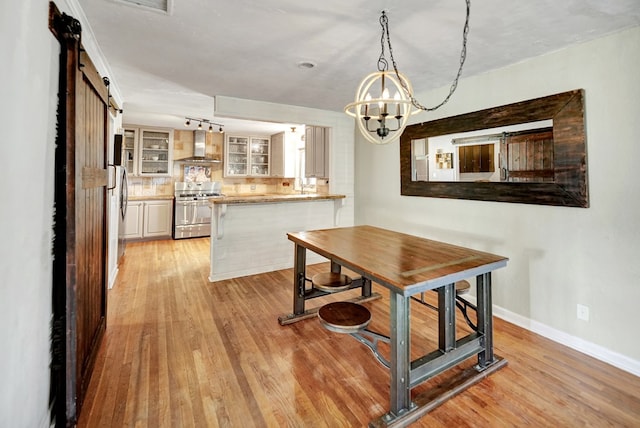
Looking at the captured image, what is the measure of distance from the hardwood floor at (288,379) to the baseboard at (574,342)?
0.24 ft

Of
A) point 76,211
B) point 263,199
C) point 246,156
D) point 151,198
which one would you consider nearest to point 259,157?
point 246,156

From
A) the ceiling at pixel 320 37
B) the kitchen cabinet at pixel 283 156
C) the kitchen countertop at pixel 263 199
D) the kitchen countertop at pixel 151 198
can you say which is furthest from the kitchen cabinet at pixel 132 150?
the kitchen countertop at pixel 263 199

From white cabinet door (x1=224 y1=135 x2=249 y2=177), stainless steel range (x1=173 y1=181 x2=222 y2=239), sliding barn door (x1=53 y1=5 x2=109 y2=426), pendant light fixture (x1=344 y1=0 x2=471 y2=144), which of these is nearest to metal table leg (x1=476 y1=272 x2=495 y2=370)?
pendant light fixture (x1=344 y1=0 x2=471 y2=144)

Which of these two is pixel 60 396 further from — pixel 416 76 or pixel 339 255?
pixel 416 76

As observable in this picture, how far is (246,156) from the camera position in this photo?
22.9 ft

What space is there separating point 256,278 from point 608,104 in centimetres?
380

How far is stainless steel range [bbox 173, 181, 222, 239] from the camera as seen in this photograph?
20.0ft

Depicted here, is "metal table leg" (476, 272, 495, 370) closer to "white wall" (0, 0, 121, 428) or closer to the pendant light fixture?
the pendant light fixture

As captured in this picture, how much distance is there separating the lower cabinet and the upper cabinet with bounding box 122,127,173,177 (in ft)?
2.21

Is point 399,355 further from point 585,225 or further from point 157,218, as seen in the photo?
point 157,218

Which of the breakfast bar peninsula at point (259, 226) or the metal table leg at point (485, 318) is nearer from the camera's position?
the metal table leg at point (485, 318)

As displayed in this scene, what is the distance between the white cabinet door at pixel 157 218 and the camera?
5.98m

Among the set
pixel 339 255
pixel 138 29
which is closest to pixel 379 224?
pixel 339 255

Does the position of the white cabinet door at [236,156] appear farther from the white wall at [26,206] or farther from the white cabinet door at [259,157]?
the white wall at [26,206]
